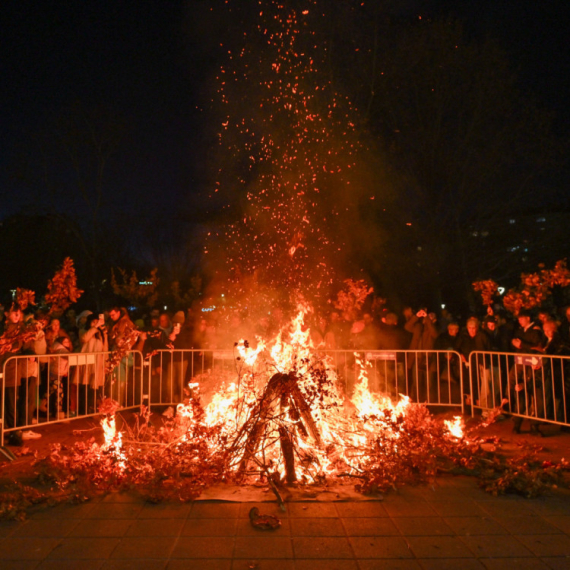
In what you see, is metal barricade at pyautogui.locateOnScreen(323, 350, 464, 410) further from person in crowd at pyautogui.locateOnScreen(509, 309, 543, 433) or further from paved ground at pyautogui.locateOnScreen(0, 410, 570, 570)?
paved ground at pyautogui.locateOnScreen(0, 410, 570, 570)

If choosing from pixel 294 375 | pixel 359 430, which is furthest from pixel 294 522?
pixel 359 430

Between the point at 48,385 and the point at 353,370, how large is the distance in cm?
469

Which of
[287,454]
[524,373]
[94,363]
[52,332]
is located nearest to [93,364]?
[94,363]

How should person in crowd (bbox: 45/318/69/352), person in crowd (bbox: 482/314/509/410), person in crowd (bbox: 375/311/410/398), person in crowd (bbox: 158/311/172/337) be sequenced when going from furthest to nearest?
1. person in crowd (bbox: 158/311/172/337)
2. person in crowd (bbox: 375/311/410/398)
3. person in crowd (bbox: 482/314/509/410)
4. person in crowd (bbox: 45/318/69/352)

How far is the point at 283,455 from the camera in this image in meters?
5.34

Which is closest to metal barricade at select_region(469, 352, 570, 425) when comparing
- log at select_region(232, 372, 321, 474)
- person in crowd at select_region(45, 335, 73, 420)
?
log at select_region(232, 372, 321, 474)

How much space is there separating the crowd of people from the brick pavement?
286cm

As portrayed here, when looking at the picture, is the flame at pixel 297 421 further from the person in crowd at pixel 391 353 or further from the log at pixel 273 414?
the person in crowd at pixel 391 353

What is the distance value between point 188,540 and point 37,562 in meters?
1.01

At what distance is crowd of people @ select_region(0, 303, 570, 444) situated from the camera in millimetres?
7500

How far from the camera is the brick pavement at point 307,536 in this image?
358cm

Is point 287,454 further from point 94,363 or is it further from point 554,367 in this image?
point 554,367

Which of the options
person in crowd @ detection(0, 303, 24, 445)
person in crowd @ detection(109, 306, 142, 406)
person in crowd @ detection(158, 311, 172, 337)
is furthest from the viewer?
person in crowd @ detection(158, 311, 172, 337)

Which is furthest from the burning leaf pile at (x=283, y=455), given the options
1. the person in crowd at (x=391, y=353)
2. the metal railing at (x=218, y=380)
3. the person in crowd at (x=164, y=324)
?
the person in crowd at (x=164, y=324)
